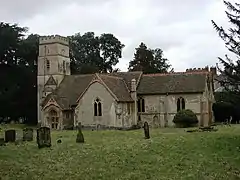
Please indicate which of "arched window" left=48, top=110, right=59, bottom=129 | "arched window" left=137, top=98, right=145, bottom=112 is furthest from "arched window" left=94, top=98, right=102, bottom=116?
"arched window" left=137, top=98, right=145, bottom=112

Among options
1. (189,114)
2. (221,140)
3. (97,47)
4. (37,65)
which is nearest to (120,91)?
(189,114)

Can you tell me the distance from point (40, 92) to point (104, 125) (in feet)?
50.6

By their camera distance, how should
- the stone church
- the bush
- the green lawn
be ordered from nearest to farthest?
the green lawn, the bush, the stone church

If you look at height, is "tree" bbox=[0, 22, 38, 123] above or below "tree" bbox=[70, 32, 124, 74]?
below

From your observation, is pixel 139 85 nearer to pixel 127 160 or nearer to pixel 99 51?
pixel 127 160

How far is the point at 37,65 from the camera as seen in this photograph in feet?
225

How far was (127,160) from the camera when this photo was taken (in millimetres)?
23891

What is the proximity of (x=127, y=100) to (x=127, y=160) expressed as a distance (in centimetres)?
2987

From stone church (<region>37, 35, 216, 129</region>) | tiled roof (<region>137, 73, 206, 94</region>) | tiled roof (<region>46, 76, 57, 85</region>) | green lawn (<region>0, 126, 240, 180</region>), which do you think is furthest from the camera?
tiled roof (<region>46, 76, 57, 85</region>)

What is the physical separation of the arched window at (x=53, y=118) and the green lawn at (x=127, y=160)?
992 inches

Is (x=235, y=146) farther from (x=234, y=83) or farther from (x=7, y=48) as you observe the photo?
(x=7, y=48)

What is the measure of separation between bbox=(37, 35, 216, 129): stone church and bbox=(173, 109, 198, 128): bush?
1.66 meters

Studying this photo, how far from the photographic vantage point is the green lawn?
21.1 metres

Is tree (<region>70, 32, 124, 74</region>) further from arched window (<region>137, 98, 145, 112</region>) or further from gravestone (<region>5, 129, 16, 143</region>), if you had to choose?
gravestone (<region>5, 129, 16, 143</region>)
